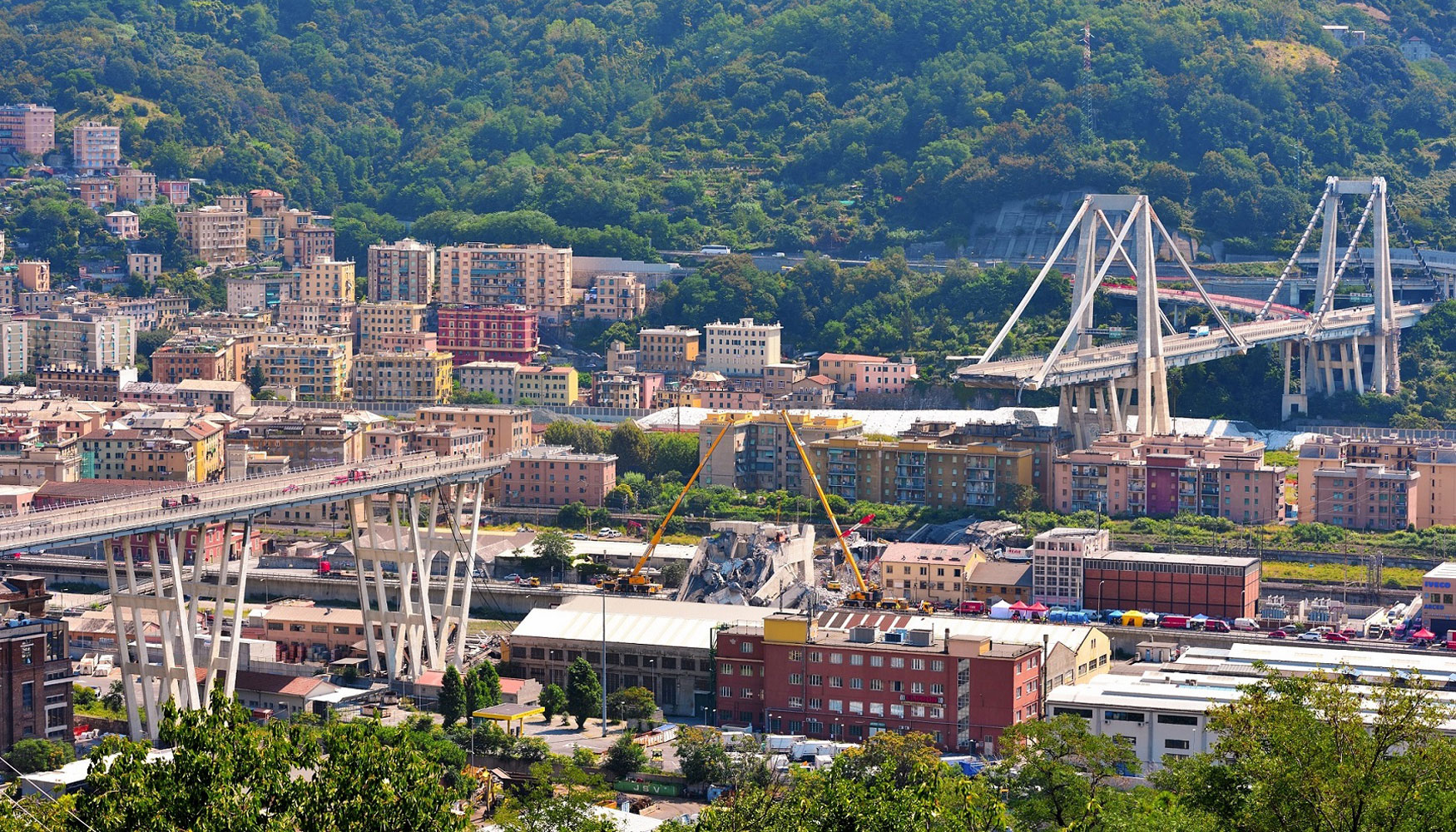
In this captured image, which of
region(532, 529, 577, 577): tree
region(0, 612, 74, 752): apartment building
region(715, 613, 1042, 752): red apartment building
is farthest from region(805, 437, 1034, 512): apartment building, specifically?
region(0, 612, 74, 752): apartment building

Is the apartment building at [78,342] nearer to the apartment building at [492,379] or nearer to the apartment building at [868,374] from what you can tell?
the apartment building at [492,379]

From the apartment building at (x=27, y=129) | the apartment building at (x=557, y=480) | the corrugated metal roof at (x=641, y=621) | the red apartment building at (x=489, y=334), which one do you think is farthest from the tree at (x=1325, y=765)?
the apartment building at (x=27, y=129)

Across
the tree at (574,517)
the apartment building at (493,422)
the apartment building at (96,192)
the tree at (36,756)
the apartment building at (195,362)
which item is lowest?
the tree at (36,756)

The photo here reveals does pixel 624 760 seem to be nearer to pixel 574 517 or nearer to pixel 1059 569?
pixel 1059 569

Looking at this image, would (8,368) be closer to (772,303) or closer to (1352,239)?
(772,303)

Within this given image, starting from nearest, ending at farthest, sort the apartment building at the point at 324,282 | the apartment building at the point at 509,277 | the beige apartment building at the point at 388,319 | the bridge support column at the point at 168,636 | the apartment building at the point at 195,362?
the bridge support column at the point at 168,636 → the apartment building at the point at 195,362 → the beige apartment building at the point at 388,319 → the apartment building at the point at 509,277 → the apartment building at the point at 324,282

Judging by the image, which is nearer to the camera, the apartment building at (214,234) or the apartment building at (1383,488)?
the apartment building at (1383,488)
